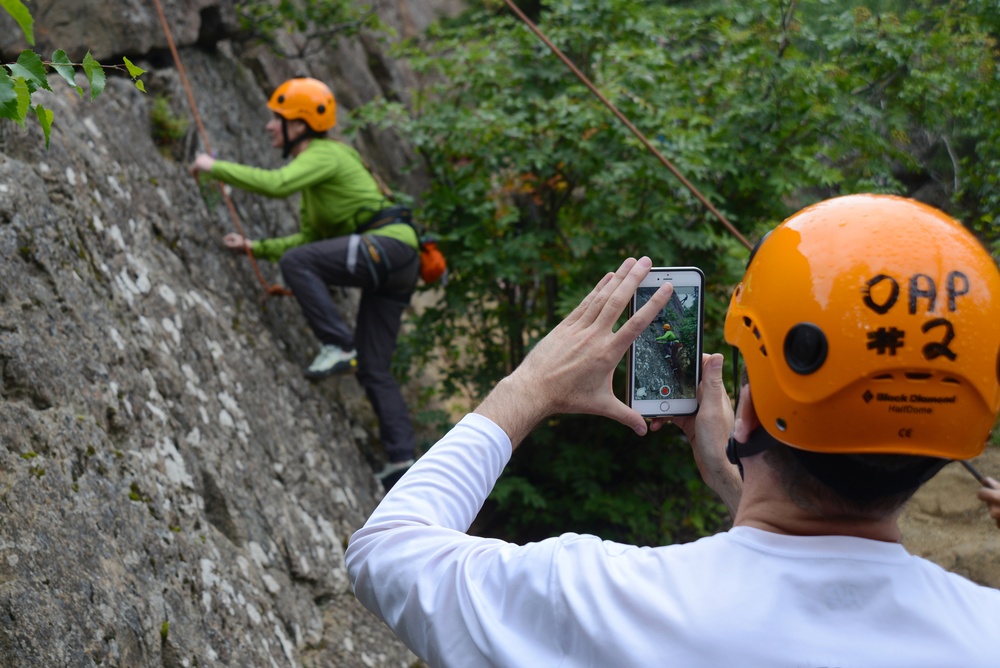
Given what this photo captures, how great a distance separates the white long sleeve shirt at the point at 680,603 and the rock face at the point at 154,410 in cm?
163

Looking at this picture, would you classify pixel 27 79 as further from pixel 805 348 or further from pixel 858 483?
pixel 858 483

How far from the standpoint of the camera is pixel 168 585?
3.22 meters

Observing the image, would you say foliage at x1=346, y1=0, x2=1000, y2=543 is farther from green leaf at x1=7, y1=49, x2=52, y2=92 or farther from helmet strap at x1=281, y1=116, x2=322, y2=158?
green leaf at x1=7, y1=49, x2=52, y2=92

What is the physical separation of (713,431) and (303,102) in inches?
183

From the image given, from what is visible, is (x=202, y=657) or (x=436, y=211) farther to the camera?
(x=436, y=211)

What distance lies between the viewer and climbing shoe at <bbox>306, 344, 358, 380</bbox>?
19.3ft

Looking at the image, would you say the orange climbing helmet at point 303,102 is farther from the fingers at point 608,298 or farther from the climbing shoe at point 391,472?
the fingers at point 608,298

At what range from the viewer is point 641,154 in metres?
6.05

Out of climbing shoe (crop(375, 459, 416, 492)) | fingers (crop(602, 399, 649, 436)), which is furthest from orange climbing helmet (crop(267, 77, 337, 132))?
fingers (crop(602, 399, 649, 436))

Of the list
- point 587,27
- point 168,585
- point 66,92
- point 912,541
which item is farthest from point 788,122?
point 168,585

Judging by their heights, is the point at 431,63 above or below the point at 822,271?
below

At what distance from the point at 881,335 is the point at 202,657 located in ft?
8.88

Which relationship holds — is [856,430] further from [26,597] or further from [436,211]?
[436,211]

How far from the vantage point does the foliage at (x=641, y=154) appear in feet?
19.7
